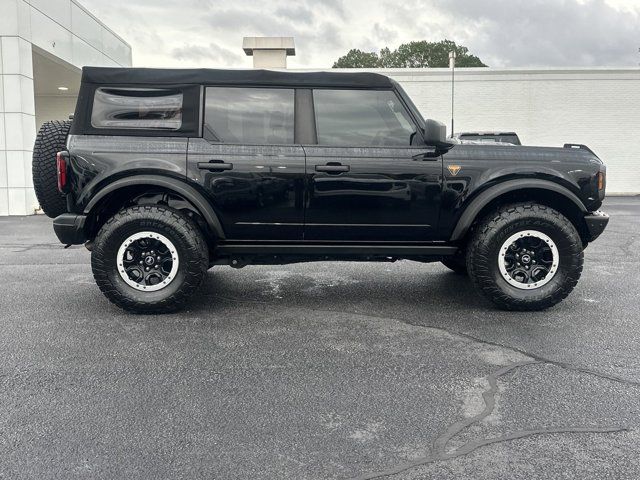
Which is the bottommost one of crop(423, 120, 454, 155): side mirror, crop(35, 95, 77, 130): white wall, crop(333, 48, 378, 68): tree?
crop(423, 120, 454, 155): side mirror

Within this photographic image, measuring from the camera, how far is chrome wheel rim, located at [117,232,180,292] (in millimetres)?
4625

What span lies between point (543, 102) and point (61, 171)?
18.0 m

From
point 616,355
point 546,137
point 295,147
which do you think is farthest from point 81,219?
Result: point 546,137

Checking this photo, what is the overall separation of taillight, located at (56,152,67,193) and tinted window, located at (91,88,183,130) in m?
0.42

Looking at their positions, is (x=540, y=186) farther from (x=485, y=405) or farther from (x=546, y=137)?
(x=546, y=137)

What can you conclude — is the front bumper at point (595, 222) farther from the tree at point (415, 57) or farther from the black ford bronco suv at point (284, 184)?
the tree at point (415, 57)

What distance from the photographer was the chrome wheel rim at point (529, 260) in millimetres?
4730

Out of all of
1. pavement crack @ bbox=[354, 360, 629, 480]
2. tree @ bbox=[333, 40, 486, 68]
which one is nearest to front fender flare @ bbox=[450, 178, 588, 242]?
pavement crack @ bbox=[354, 360, 629, 480]

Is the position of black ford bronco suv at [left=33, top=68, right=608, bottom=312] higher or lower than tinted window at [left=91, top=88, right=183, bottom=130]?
lower

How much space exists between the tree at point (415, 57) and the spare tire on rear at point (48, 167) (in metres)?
49.7

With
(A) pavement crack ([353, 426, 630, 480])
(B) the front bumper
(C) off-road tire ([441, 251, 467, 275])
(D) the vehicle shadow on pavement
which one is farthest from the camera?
(C) off-road tire ([441, 251, 467, 275])

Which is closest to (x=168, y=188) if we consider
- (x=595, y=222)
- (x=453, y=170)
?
(x=453, y=170)

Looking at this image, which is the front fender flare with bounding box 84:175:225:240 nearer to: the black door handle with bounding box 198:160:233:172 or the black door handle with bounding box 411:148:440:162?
the black door handle with bounding box 198:160:233:172

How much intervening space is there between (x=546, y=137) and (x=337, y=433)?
18843 millimetres
